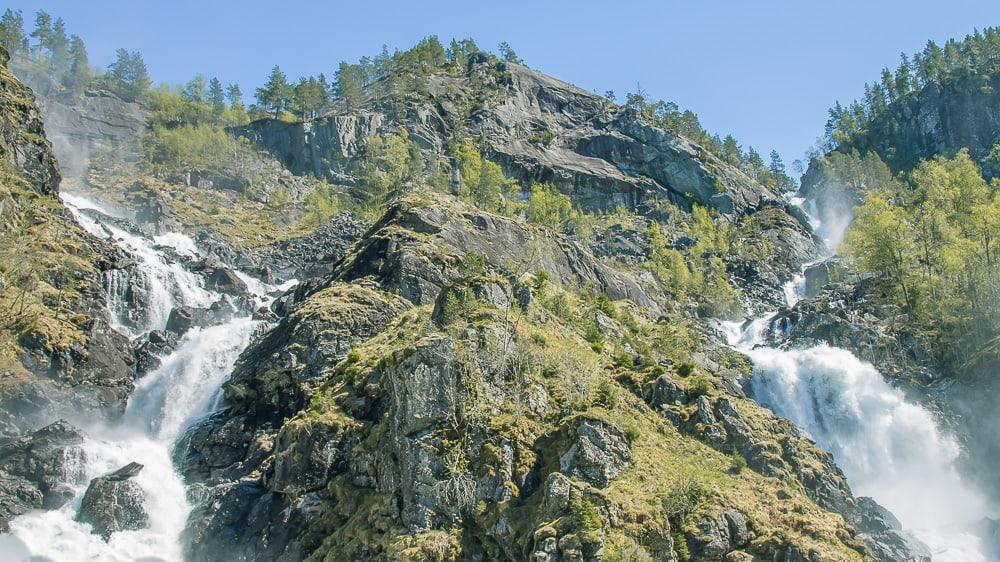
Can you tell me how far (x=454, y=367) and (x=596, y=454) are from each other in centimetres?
817

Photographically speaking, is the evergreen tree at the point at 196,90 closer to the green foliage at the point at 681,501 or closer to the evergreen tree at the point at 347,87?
the evergreen tree at the point at 347,87

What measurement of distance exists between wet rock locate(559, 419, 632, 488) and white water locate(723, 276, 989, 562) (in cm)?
2395

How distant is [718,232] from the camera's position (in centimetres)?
11031

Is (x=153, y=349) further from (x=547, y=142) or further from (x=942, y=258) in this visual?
(x=547, y=142)

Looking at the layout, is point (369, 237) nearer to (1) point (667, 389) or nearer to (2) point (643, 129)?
(1) point (667, 389)

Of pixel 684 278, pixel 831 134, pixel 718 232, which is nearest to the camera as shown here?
pixel 684 278

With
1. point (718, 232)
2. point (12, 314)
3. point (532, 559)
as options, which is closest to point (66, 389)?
point (12, 314)

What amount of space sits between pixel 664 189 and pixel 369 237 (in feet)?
243

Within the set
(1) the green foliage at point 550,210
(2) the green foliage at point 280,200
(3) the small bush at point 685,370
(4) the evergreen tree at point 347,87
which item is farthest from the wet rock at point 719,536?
(4) the evergreen tree at point 347,87

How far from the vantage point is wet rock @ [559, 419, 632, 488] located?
31.2 metres

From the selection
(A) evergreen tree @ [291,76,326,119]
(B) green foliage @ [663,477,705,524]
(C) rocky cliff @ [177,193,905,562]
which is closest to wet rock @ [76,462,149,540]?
(C) rocky cliff @ [177,193,905,562]

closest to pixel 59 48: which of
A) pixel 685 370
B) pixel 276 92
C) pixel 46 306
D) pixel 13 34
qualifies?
pixel 13 34

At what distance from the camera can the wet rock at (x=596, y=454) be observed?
102 feet

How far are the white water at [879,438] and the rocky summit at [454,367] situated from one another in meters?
0.21
